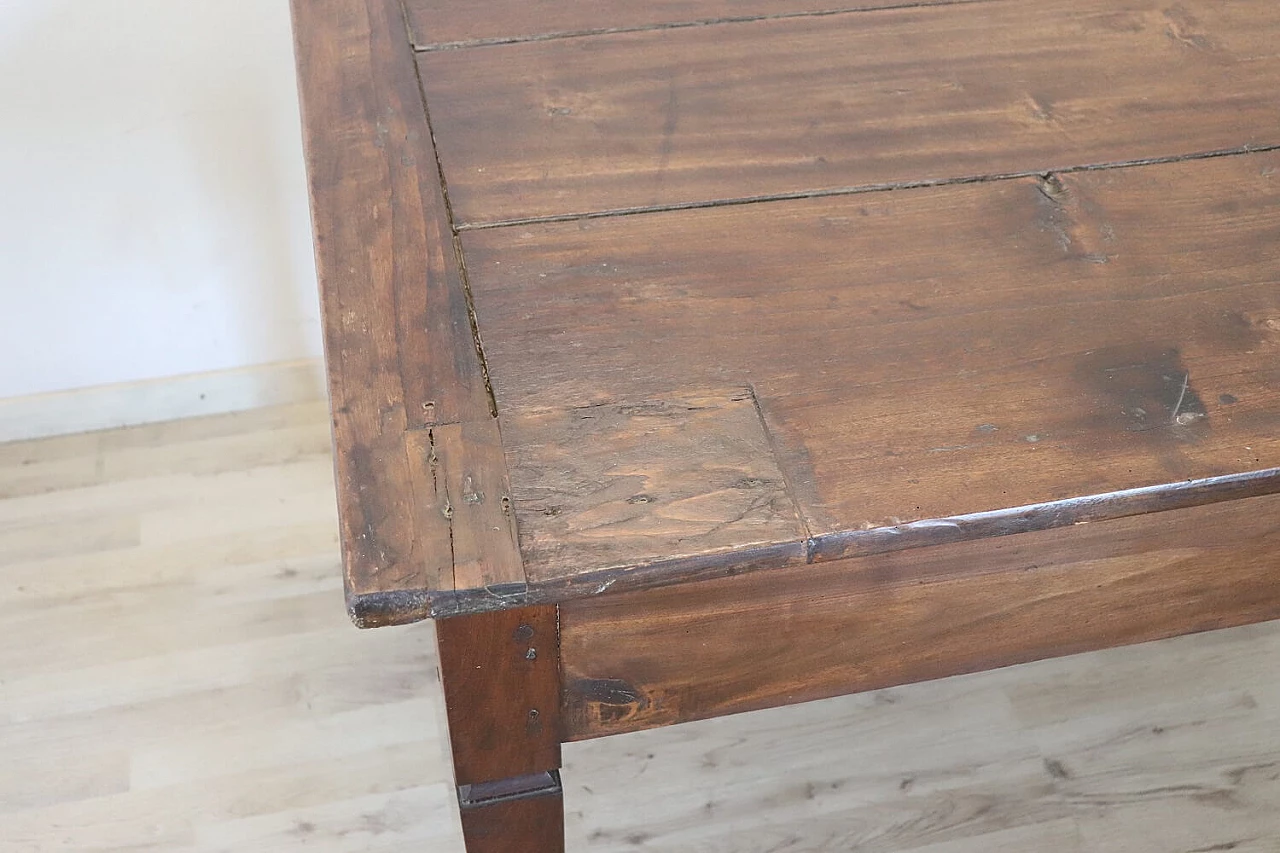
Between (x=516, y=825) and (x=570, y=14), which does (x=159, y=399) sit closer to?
(x=570, y=14)

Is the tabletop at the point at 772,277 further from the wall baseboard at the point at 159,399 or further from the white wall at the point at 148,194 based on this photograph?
the wall baseboard at the point at 159,399

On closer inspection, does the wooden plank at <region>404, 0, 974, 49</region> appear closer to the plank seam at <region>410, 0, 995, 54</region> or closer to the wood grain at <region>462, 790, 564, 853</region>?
the plank seam at <region>410, 0, 995, 54</region>

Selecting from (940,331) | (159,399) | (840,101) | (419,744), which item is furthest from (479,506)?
(159,399)

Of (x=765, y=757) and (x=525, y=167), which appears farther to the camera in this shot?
(x=765, y=757)

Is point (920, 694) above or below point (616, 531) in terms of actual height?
below

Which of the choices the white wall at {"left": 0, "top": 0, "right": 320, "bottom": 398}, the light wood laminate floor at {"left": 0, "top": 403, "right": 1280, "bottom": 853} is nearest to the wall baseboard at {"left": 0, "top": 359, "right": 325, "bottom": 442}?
the white wall at {"left": 0, "top": 0, "right": 320, "bottom": 398}

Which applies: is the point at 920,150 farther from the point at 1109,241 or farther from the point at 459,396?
the point at 459,396

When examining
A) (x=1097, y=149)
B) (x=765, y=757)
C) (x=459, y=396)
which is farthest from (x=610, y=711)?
(x=765, y=757)

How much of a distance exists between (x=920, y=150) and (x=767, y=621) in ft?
1.22

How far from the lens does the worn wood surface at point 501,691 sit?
0.64 m

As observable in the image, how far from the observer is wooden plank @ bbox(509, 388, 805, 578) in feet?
2.02

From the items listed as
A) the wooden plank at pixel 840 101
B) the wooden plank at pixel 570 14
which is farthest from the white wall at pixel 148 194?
the wooden plank at pixel 840 101

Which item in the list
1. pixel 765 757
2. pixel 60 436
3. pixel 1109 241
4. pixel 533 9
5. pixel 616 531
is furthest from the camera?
pixel 60 436

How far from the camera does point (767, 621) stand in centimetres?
70
